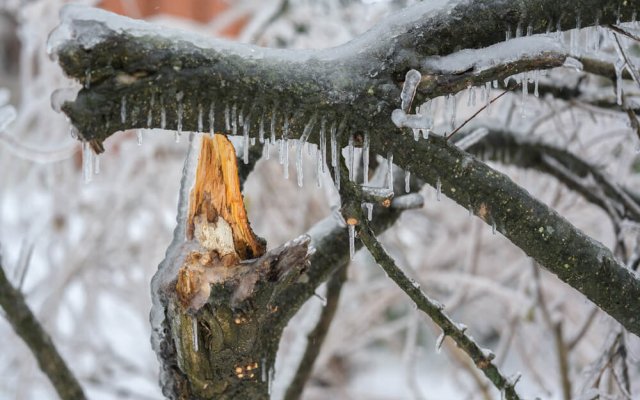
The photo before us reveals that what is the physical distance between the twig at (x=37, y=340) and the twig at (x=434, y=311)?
1.28 meters

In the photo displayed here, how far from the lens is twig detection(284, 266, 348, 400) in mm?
2410

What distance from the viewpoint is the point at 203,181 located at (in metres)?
1.56

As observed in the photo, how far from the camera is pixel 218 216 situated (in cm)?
156

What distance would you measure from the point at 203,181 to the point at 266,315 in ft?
1.18

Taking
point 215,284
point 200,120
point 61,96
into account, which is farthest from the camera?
point 215,284

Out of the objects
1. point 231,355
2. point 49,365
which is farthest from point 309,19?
point 231,355

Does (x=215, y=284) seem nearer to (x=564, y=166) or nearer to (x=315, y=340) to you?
(x=315, y=340)

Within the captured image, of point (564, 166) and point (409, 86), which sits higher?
point (409, 86)

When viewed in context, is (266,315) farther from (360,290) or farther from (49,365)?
(360,290)

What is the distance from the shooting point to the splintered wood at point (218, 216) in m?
1.49

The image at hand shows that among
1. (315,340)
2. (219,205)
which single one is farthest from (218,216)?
(315,340)

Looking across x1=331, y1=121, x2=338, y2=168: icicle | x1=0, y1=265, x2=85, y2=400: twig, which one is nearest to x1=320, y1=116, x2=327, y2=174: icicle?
x1=331, y1=121, x2=338, y2=168: icicle

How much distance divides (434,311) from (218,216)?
55 cm

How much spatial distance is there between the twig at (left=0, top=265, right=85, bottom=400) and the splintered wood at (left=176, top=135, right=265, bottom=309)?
2.74ft
